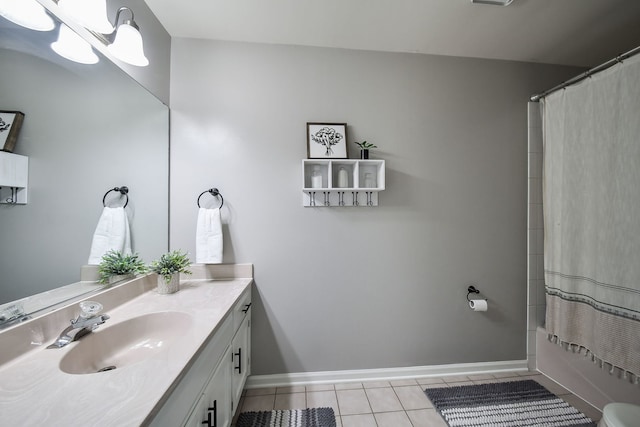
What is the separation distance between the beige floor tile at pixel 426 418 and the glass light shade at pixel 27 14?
2526 millimetres

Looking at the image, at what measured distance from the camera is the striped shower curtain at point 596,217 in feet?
4.14

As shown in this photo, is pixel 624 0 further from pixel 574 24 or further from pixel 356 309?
pixel 356 309

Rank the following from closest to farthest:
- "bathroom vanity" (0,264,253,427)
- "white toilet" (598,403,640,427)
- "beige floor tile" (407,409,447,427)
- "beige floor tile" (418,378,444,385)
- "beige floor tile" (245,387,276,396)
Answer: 1. "bathroom vanity" (0,264,253,427)
2. "white toilet" (598,403,640,427)
3. "beige floor tile" (407,409,447,427)
4. "beige floor tile" (245,387,276,396)
5. "beige floor tile" (418,378,444,385)

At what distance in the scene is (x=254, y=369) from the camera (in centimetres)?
162

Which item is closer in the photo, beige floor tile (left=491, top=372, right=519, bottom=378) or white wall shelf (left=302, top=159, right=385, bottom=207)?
white wall shelf (left=302, top=159, right=385, bottom=207)

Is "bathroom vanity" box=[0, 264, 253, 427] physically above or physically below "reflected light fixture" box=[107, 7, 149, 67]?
below

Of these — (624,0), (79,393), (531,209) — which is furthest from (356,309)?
(624,0)

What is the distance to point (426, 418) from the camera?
1.38 m

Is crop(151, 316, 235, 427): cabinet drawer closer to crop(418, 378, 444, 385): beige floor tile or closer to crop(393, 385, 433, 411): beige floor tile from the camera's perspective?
crop(393, 385, 433, 411): beige floor tile

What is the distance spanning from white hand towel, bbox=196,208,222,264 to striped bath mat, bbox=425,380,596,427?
1.73m

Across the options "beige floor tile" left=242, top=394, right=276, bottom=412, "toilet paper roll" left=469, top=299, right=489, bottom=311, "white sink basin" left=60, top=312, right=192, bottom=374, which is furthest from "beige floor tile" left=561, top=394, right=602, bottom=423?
"white sink basin" left=60, top=312, right=192, bottom=374

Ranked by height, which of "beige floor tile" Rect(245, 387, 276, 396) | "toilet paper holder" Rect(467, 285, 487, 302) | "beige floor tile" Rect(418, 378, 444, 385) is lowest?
"beige floor tile" Rect(418, 378, 444, 385)

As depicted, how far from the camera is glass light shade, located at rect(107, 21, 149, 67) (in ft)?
3.45

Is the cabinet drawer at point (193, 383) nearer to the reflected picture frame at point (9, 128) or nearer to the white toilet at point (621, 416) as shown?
the reflected picture frame at point (9, 128)
